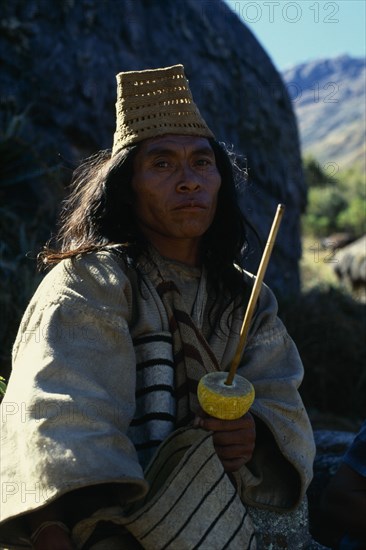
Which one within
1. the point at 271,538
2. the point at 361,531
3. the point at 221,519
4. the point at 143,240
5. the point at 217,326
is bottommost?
the point at 361,531

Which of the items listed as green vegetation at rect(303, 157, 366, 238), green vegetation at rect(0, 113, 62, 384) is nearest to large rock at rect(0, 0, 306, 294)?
green vegetation at rect(0, 113, 62, 384)

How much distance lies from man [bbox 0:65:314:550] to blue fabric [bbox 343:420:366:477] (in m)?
0.32

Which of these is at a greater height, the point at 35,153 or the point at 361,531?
the point at 35,153

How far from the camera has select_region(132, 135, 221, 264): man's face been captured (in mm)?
2709

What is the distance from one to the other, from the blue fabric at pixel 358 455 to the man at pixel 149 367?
1.04ft

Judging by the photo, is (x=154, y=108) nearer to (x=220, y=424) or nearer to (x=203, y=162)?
(x=203, y=162)

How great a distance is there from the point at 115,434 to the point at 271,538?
743 millimetres

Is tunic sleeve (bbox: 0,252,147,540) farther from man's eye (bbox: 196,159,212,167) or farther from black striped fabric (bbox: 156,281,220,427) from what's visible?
man's eye (bbox: 196,159,212,167)

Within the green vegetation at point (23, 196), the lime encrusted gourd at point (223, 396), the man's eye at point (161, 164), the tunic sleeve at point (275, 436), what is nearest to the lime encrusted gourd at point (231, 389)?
the lime encrusted gourd at point (223, 396)

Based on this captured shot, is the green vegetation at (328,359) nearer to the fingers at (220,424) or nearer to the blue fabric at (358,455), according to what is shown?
the blue fabric at (358,455)

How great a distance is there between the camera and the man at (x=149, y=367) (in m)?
2.22

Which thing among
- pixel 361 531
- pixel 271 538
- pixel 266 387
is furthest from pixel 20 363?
pixel 361 531

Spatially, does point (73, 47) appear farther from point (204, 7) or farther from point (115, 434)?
point (115, 434)

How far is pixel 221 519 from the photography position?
2.28m
